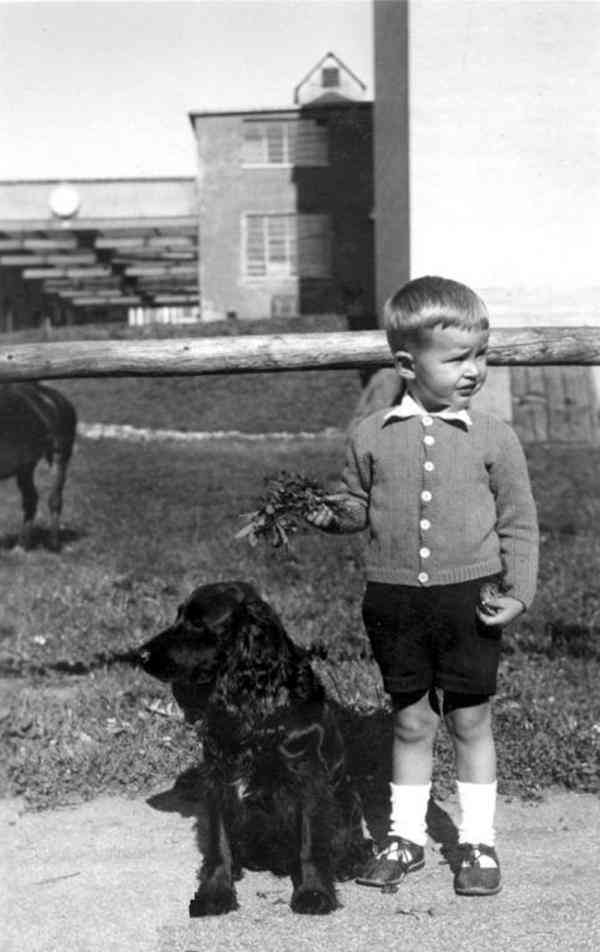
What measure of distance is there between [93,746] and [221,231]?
105 feet

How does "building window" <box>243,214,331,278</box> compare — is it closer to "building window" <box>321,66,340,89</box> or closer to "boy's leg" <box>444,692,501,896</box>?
"building window" <box>321,66,340,89</box>

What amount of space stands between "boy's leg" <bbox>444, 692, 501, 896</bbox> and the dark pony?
695 centimetres

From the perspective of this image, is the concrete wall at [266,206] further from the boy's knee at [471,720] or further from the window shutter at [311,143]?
the boy's knee at [471,720]

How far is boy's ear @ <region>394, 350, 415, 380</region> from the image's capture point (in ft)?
11.3

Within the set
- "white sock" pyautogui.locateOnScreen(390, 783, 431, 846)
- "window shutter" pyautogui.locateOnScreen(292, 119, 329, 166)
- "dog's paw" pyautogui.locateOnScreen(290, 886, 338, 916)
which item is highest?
"window shutter" pyautogui.locateOnScreen(292, 119, 329, 166)

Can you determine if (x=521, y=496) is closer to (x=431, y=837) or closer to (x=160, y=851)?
(x=431, y=837)

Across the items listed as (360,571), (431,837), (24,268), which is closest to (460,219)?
(360,571)

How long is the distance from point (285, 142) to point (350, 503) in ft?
110

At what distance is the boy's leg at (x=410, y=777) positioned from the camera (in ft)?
11.7

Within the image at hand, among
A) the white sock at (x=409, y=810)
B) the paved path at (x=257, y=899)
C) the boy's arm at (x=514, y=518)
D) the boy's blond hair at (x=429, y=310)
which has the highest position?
the boy's blond hair at (x=429, y=310)

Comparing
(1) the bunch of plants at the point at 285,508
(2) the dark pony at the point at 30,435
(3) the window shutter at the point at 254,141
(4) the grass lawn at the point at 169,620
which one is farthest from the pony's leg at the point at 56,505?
(3) the window shutter at the point at 254,141

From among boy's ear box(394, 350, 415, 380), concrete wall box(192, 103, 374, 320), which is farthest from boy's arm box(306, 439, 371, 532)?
concrete wall box(192, 103, 374, 320)

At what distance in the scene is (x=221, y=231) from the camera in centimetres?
3556

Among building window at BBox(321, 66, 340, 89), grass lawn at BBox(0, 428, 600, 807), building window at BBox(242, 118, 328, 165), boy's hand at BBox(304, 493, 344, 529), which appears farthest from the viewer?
building window at BBox(321, 66, 340, 89)
